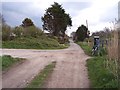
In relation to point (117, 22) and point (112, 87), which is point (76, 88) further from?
point (117, 22)

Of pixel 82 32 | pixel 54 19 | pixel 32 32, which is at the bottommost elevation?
pixel 32 32

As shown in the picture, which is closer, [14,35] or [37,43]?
[37,43]

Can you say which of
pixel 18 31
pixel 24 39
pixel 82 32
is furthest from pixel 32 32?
pixel 82 32

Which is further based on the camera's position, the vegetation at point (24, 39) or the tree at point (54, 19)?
the tree at point (54, 19)

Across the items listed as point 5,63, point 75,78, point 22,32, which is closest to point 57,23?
point 22,32

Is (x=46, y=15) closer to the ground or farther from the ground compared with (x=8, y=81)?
farther from the ground

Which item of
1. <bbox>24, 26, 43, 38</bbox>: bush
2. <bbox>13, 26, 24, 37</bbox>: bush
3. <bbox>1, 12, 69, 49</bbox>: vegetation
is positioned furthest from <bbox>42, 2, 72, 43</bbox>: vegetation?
<bbox>13, 26, 24, 37</bbox>: bush

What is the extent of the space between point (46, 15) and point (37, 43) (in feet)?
86.2

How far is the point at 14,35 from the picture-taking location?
48.7 metres

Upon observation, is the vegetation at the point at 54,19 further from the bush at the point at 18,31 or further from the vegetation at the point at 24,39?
the bush at the point at 18,31

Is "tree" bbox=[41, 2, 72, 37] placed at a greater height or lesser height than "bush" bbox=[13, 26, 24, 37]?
greater

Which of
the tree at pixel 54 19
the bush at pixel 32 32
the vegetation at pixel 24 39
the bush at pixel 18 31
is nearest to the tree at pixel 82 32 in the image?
the tree at pixel 54 19

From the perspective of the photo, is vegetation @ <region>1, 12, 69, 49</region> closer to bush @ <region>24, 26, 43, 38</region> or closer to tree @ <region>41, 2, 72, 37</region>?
bush @ <region>24, 26, 43, 38</region>

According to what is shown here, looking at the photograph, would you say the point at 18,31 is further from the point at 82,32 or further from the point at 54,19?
the point at 82,32
